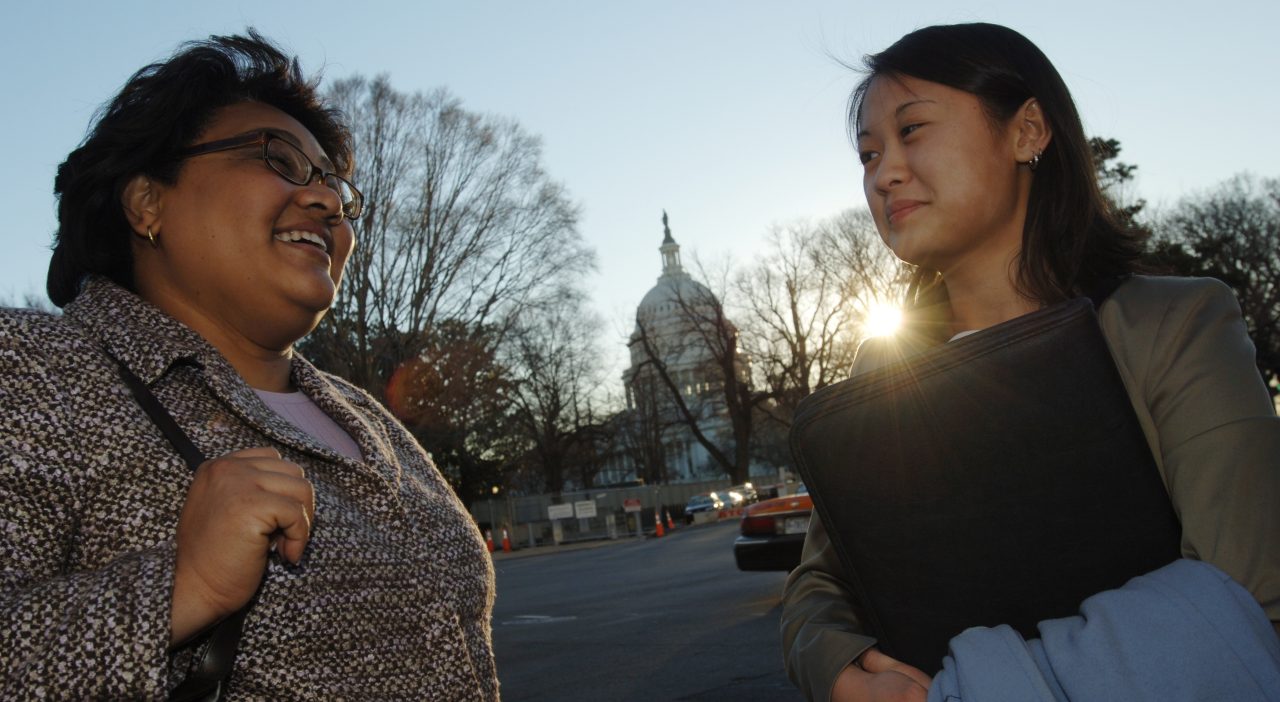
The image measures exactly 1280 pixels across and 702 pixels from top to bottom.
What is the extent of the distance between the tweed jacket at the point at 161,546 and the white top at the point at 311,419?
48 millimetres

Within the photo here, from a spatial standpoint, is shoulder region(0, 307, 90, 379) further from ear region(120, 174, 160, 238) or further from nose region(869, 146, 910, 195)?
nose region(869, 146, 910, 195)

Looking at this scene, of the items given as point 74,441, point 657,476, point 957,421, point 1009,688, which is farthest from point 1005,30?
point 657,476

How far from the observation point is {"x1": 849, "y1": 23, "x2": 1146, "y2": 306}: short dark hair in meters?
1.75

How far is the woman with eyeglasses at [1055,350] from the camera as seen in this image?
1183 millimetres

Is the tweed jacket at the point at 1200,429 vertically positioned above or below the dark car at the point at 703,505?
below

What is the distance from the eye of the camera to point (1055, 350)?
1.27m

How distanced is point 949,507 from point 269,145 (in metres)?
1.40

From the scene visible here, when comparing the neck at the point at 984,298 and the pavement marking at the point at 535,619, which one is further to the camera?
the pavement marking at the point at 535,619

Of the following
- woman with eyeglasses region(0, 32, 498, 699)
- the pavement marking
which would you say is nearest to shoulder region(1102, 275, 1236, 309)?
woman with eyeglasses region(0, 32, 498, 699)

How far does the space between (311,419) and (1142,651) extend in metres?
1.45

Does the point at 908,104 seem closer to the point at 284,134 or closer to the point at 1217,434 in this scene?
the point at 1217,434

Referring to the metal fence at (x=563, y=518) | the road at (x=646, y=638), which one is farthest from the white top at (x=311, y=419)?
the metal fence at (x=563, y=518)

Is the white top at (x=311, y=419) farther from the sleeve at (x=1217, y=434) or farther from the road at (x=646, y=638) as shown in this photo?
the road at (x=646, y=638)

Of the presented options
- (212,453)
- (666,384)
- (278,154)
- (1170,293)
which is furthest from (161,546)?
(666,384)
